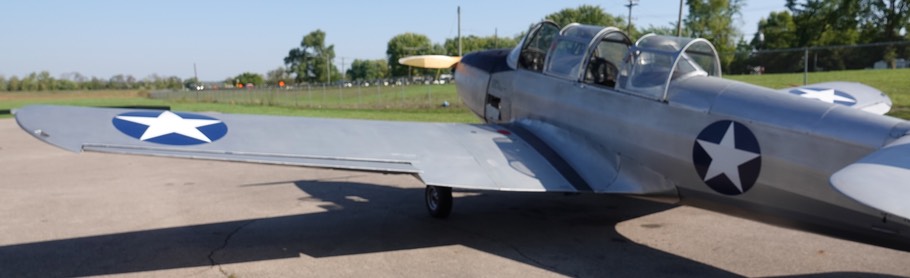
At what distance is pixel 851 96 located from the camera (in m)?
9.95

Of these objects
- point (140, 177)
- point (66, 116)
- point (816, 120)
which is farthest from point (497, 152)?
point (140, 177)

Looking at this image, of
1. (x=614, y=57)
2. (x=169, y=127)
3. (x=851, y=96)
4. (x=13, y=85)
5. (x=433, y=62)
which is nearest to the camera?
(x=169, y=127)

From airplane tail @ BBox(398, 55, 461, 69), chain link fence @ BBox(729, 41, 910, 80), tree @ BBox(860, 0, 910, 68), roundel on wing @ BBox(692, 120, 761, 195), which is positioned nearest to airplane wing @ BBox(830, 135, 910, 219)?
roundel on wing @ BBox(692, 120, 761, 195)

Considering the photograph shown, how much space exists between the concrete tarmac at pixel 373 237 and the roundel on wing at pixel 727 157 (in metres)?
0.74

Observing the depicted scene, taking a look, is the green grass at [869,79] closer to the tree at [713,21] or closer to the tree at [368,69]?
the tree at [713,21]

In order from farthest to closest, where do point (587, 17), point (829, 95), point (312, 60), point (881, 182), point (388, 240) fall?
point (312, 60), point (587, 17), point (829, 95), point (388, 240), point (881, 182)

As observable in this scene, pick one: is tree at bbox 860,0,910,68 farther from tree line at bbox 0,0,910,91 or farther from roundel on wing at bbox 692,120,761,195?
roundel on wing at bbox 692,120,761,195

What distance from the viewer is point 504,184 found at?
6.43m

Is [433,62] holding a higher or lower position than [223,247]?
higher

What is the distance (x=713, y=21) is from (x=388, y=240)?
58.4 meters

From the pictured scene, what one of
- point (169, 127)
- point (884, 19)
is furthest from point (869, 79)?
point (884, 19)

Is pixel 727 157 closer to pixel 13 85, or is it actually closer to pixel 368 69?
pixel 13 85

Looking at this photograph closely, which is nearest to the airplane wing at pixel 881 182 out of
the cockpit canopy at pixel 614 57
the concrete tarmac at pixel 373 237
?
the concrete tarmac at pixel 373 237

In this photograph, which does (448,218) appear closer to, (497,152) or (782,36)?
(497,152)
